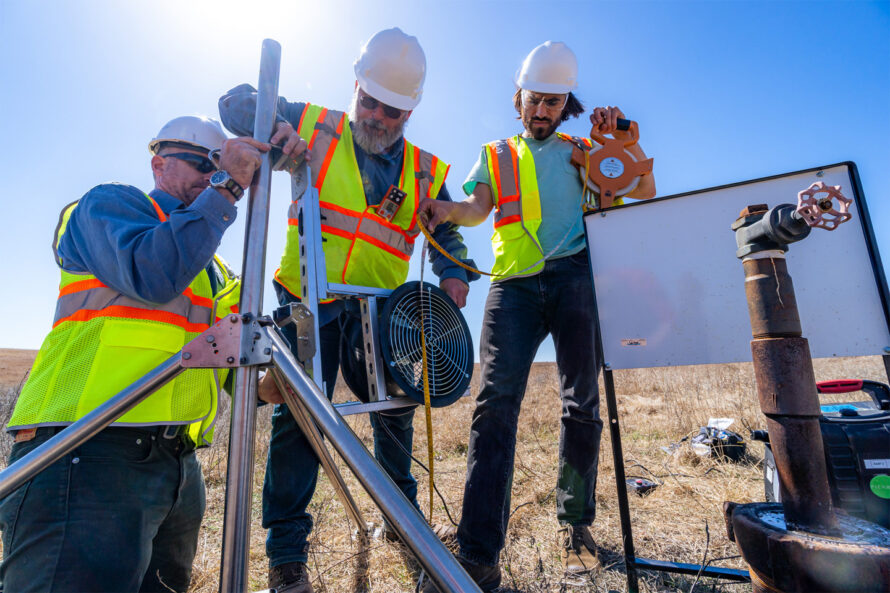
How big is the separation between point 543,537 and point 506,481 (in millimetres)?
850

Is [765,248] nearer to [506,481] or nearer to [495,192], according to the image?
[506,481]

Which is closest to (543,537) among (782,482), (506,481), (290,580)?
(506,481)

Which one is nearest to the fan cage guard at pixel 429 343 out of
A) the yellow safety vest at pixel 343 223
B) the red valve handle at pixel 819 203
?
the yellow safety vest at pixel 343 223

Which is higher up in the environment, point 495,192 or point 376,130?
point 376,130

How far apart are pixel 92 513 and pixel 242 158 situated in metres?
1.22

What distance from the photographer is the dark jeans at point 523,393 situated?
2.33 metres

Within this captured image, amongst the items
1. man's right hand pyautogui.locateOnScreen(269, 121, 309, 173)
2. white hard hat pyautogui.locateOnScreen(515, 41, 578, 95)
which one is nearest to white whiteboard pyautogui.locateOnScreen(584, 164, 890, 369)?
white hard hat pyautogui.locateOnScreen(515, 41, 578, 95)

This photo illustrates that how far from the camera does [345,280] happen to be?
2.62 meters

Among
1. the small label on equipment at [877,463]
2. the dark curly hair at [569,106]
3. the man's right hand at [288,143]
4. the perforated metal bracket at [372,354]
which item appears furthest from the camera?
the dark curly hair at [569,106]

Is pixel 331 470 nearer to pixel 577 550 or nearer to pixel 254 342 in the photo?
pixel 254 342

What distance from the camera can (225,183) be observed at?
1.76 m

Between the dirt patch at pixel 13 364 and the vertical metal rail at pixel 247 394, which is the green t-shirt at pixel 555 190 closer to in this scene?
the vertical metal rail at pixel 247 394

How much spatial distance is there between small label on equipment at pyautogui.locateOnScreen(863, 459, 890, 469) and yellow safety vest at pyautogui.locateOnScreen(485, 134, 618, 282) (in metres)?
1.53

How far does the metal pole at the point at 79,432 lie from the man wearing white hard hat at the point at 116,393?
19cm
